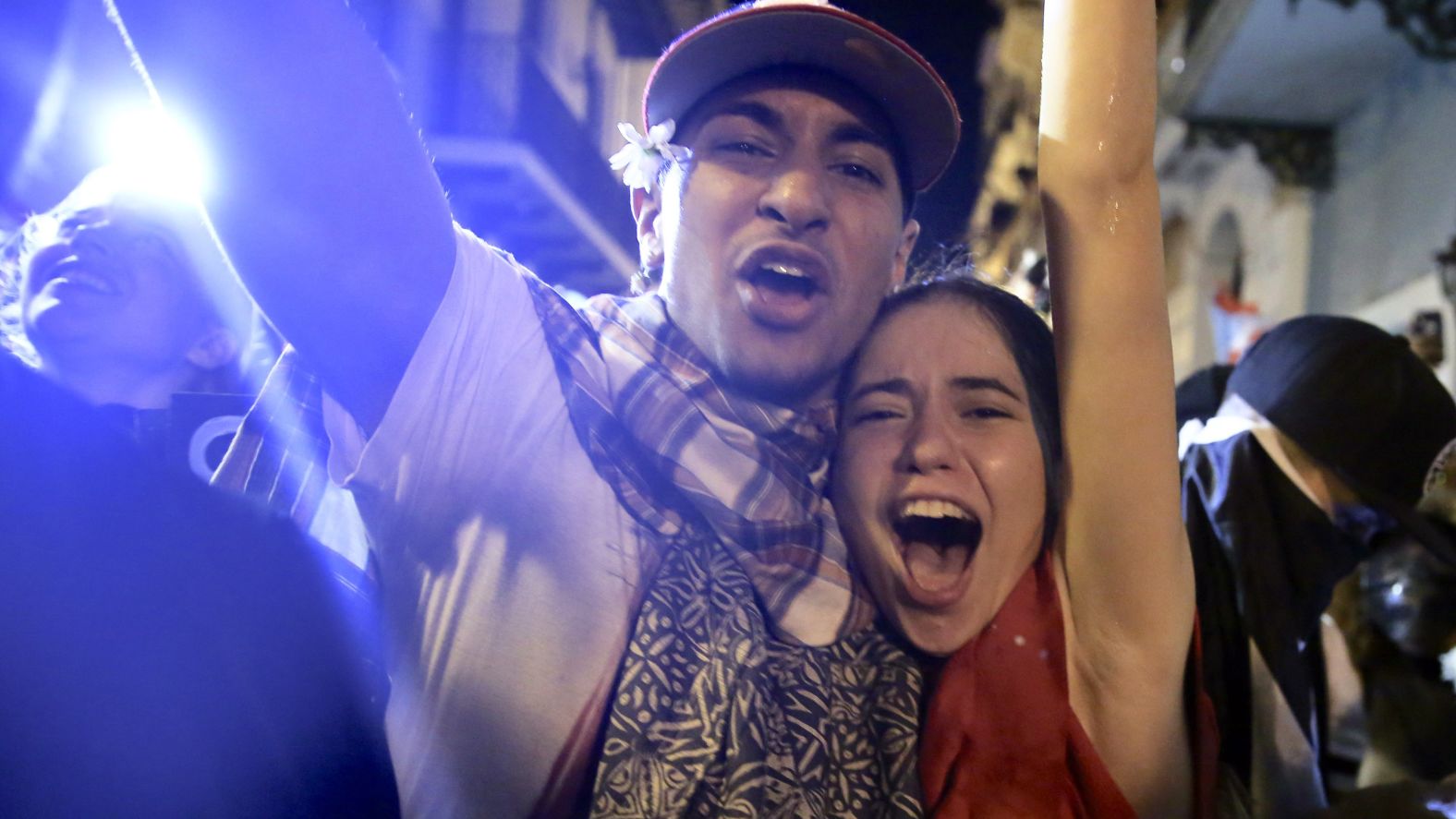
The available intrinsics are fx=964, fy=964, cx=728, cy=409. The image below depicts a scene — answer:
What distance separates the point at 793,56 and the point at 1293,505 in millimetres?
914

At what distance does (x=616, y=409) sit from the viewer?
827mm

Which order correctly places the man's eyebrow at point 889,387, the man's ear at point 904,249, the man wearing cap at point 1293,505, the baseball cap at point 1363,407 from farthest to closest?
1. the baseball cap at point 1363,407
2. the man wearing cap at point 1293,505
3. the man's ear at point 904,249
4. the man's eyebrow at point 889,387

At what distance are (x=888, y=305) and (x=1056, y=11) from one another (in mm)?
292

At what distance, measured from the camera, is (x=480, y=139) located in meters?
0.84

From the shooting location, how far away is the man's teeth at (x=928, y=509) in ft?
2.73

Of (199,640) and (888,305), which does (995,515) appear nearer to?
(888,305)

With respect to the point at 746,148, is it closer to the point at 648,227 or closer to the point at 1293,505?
the point at 648,227

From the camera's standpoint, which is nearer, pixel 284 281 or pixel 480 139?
pixel 284 281

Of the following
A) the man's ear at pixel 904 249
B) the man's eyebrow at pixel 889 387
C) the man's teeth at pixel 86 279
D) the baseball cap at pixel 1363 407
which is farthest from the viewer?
the baseball cap at pixel 1363 407

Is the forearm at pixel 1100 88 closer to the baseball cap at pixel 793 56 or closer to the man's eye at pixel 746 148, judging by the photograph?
the baseball cap at pixel 793 56

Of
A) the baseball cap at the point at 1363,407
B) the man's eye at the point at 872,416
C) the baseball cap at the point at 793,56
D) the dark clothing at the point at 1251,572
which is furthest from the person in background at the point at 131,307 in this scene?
the baseball cap at the point at 1363,407

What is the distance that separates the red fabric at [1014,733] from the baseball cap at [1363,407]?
0.70 m

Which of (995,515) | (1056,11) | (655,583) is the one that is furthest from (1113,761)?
(1056,11)

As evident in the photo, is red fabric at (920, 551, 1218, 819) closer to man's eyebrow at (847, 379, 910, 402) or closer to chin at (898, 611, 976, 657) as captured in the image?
chin at (898, 611, 976, 657)
